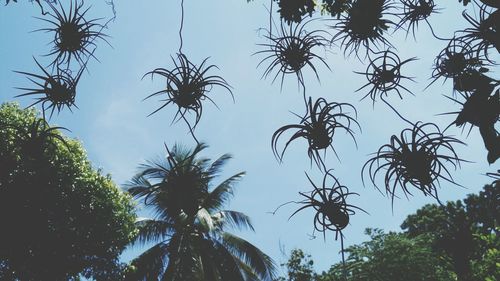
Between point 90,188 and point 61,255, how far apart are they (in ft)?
7.56

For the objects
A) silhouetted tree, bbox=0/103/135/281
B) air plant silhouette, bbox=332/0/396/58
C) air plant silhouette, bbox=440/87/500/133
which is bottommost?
air plant silhouette, bbox=440/87/500/133

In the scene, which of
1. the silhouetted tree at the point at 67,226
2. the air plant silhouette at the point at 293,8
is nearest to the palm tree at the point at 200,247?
the silhouetted tree at the point at 67,226

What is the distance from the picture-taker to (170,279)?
14102 mm

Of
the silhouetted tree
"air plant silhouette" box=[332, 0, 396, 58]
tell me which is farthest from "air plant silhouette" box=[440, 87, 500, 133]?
the silhouetted tree

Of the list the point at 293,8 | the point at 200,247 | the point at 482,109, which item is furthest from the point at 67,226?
the point at 482,109

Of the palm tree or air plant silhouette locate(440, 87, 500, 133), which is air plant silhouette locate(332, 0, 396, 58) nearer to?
air plant silhouette locate(440, 87, 500, 133)

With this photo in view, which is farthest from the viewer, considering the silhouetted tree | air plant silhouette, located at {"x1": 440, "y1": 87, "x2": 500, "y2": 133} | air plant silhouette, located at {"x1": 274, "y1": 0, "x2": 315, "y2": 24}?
the silhouetted tree

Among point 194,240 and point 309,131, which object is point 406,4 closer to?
point 309,131

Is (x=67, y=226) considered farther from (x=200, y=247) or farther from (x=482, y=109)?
(x=482, y=109)

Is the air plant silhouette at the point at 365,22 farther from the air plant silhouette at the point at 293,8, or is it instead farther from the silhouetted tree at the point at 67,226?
the silhouetted tree at the point at 67,226

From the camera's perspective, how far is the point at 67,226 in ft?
39.9

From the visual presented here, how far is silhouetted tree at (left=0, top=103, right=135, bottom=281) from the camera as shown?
11398mm

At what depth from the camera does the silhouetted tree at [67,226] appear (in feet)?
37.4

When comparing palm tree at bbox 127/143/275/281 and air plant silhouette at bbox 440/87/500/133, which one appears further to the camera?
palm tree at bbox 127/143/275/281
